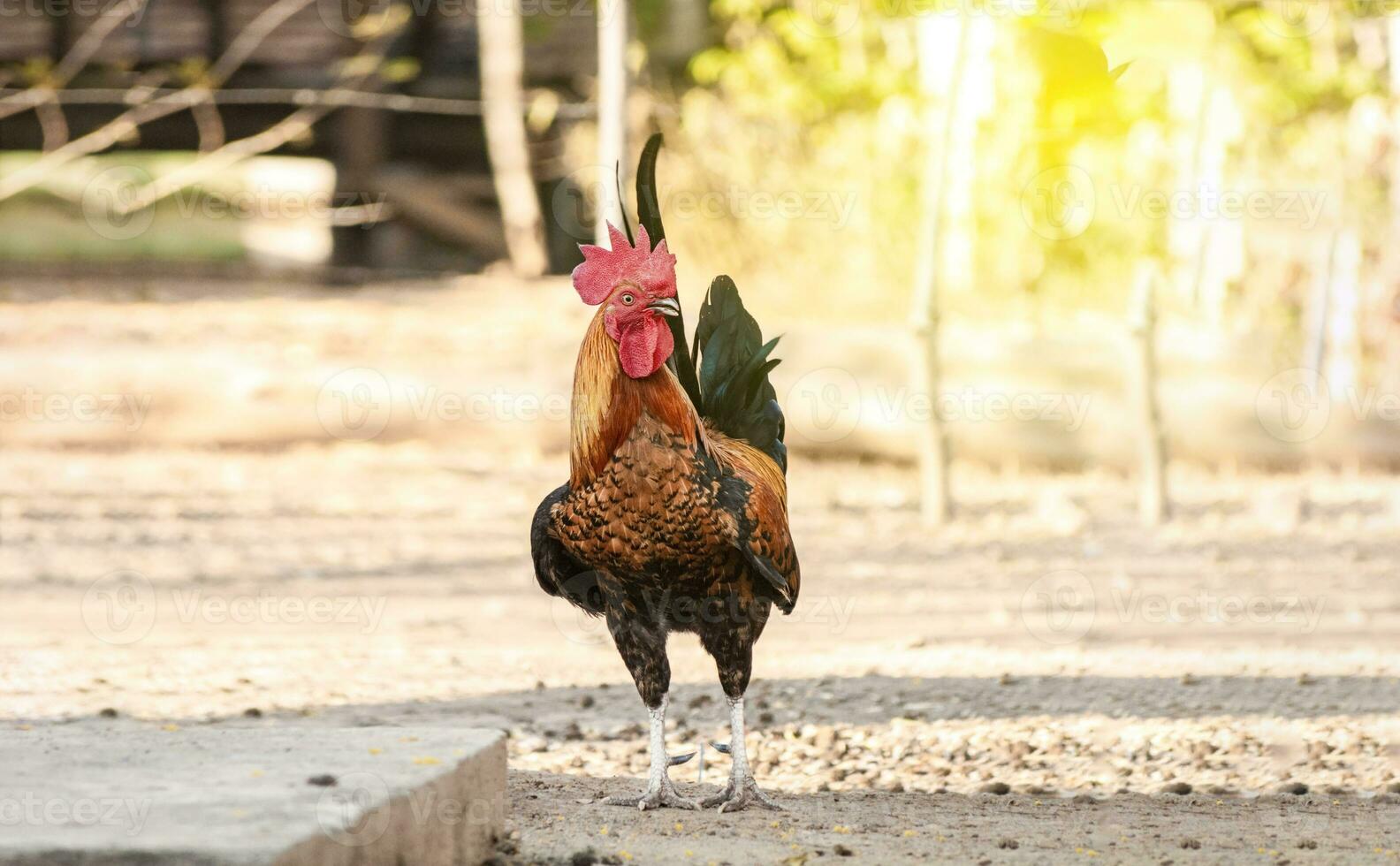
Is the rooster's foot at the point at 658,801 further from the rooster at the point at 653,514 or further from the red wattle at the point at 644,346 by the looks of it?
the red wattle at the point at 644,346

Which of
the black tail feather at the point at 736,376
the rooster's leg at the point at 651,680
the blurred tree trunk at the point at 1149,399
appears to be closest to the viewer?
the rooster's leg at the point at 651,680

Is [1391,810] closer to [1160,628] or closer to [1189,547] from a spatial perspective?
[1160,628]

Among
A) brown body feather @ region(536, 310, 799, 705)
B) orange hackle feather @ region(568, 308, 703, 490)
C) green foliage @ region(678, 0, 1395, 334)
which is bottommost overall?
brown body feather @ region(536, 310, 799, 705)

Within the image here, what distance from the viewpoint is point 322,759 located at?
11.8 feet

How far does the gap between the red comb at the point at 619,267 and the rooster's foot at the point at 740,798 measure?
1.47m

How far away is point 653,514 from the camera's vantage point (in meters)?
4.20

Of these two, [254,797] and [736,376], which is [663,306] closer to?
[736,376]

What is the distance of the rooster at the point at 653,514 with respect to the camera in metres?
4.22

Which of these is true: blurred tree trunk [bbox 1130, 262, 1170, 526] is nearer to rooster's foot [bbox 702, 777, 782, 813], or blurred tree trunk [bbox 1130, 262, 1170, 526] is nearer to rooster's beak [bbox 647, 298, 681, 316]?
rooster's foot [bbox 702, 777, 782, 813]

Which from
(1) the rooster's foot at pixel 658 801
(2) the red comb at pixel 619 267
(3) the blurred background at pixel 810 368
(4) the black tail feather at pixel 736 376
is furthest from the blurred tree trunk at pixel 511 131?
(1) the rooster's foot at pixel 658 801

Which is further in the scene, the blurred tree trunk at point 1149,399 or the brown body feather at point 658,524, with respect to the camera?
the blurred tree trunk at point 1149,399

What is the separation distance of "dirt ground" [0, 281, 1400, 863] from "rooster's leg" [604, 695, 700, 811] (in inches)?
3.1

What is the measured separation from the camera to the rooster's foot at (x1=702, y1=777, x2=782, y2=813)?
15.2ft

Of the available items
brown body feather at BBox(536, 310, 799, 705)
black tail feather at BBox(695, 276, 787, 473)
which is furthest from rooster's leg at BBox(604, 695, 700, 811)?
black tail feather at BBox(695, 276, 787, 473)
